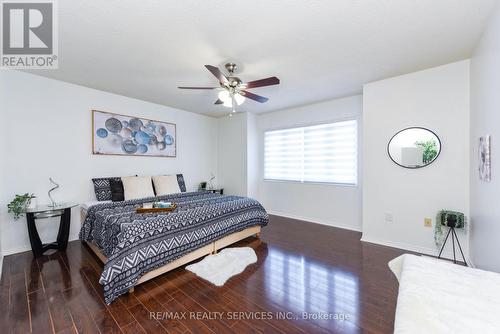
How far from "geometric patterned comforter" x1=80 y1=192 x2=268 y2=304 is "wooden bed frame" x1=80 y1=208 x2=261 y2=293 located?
11 centimetres

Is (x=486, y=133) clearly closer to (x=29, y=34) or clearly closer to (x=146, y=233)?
(x=146, y=233)

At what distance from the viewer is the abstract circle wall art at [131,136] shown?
11.9 feet

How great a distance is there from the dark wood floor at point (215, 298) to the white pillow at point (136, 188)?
1016mm

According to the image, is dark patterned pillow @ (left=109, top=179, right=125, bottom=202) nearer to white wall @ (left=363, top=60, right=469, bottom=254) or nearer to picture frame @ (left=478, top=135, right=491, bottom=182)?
white wall @ (left=363, top=60, right=469, bottom=254)

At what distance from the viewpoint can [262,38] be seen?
216 centimetres

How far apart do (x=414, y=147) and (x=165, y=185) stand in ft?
13.6

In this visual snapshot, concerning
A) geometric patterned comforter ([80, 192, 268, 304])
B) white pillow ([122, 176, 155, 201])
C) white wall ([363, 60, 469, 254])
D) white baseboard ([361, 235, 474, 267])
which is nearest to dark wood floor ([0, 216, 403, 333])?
geometric patterned comforter ([80, 192, 268, 304])

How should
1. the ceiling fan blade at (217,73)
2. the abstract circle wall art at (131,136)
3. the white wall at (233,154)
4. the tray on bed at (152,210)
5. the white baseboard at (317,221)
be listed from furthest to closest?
the white wall at (233,154)
the white baseboard at (317,221)
the abstract circle wall art at (131,136)
the tray on bed at (152,210)
the ceiling fan blade at (217,73)

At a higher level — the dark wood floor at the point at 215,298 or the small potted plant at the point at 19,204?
the small potted plant at the point at 19,204

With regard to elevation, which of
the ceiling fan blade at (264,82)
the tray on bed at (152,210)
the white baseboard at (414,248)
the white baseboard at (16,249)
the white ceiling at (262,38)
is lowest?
the white baseboard at (414,248)

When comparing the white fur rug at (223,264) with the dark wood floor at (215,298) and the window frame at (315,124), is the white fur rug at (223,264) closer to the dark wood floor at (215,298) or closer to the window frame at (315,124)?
the dark wood floor at (215,298)

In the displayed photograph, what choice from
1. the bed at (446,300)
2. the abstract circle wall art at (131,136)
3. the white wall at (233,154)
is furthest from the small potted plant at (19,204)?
the bed at (446,300)

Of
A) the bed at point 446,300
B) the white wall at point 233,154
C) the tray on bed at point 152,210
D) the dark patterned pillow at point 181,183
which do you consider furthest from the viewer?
the white wall at point 233,154

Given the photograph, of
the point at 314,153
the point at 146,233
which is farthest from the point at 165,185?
the point at 314,153
